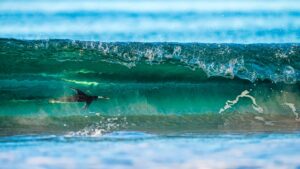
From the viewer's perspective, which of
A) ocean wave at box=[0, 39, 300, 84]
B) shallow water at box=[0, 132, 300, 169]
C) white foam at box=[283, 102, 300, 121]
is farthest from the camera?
ocean wave at box=[0, 39, 300, 84]

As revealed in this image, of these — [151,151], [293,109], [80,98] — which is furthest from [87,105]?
[293,109]

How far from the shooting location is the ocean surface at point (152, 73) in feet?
18.5

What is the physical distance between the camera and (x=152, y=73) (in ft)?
21.4

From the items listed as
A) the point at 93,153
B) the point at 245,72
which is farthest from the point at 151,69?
the point at 93,153

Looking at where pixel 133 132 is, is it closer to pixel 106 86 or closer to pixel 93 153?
pixel 93 153

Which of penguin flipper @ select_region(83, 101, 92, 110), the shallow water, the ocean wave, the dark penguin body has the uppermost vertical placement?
the ocean wave

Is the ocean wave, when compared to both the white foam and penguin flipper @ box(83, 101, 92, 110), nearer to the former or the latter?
the white foam

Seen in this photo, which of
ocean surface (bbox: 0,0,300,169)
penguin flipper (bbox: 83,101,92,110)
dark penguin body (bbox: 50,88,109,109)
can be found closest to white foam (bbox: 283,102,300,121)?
ocean surface (bbox: 0,0,300,169)

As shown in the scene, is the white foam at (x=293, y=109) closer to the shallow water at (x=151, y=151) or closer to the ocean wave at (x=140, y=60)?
the ocean wave at (x=140, y=60)

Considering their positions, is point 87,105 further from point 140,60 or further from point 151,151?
point 151,151

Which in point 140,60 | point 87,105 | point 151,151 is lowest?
point 151,151

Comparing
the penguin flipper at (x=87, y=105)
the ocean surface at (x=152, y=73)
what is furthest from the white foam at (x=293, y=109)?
the penguin flipper at (x=87, y=105)

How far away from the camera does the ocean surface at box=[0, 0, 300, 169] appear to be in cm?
563

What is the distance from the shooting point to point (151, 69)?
21.3 ft
